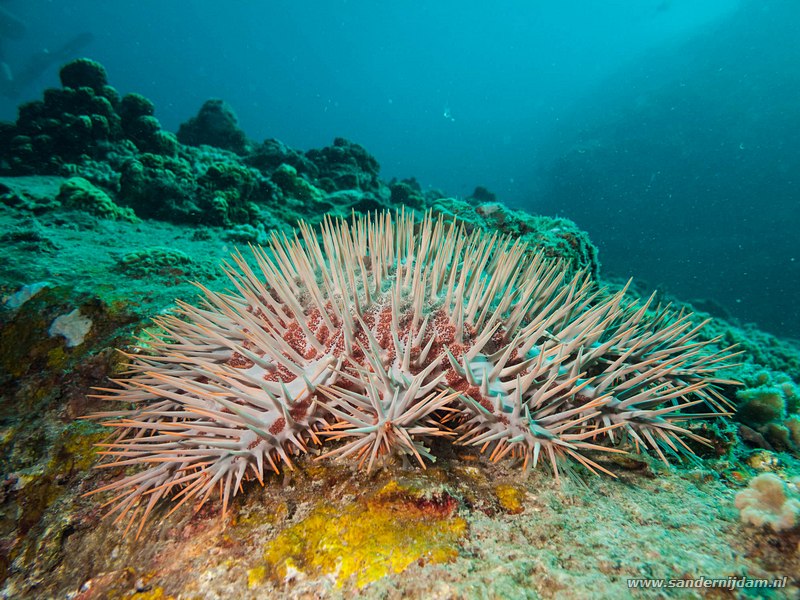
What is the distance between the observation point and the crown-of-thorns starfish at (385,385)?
166 centimetres

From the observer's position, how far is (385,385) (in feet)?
5.65

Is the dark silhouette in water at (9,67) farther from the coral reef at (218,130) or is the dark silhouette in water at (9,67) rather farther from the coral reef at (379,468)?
the coral reef at (379,468)

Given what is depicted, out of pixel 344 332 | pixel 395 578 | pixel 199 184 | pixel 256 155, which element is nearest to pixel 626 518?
pixel 395 578

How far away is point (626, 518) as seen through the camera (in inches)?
64.0

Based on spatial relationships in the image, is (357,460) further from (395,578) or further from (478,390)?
(478,390)

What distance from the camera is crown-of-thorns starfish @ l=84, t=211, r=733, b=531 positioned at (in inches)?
65.4

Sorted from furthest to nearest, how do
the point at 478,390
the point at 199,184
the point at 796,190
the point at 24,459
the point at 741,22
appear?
the point at 741,22, the point at 796,190, the point at 199,184, the point at 24,459, the point at 478,390

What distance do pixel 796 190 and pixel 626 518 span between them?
4949 cm

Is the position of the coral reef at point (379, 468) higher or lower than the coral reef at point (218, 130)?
lower

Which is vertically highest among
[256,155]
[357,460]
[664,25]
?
[664,25]

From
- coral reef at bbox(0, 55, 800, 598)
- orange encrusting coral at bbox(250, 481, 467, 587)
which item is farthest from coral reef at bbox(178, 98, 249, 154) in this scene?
orange encrusting coral at bbox(250, 481, 467, 587)

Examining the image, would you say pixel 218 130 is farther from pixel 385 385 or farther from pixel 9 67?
pixel 9 67

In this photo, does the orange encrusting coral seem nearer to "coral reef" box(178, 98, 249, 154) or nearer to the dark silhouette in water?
"coral reef" box(178, 98, 249, 154)

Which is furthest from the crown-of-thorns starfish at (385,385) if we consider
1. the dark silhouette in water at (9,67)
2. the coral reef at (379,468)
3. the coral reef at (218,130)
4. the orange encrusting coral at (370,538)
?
the dark silhouette in water at (9,67)
